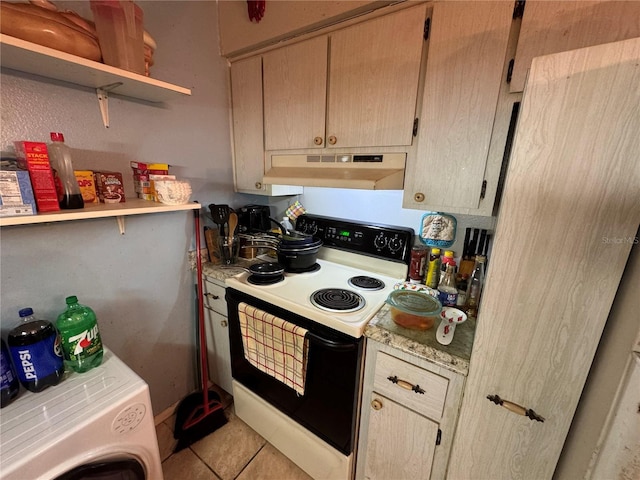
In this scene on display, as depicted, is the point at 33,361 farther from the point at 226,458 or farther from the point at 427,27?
the point at 427,27

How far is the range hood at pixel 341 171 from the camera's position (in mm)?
1144

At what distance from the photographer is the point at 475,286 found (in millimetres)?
1159

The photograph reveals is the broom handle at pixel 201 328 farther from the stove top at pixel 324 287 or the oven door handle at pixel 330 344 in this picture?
the oven door handle at pixel 330 344

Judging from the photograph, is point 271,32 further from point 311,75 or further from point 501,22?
point 501,22

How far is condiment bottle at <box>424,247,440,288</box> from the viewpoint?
4.35 feet

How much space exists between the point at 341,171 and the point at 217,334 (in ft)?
4.11

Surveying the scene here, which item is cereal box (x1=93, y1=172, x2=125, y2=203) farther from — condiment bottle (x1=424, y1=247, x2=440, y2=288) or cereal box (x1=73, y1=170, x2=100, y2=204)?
condiment bottle (x1=424, y1=247, x2=440, y2=288)

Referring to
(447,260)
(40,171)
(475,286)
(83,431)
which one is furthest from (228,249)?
(475,286)

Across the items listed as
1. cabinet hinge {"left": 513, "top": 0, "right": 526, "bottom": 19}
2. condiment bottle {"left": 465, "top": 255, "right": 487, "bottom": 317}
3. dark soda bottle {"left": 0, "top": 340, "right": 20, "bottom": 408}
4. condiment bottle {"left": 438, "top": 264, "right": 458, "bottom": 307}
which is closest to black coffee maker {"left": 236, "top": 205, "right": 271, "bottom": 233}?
dark soda bottle {"left": 0, "top": 340, "right": 20, "bottom": 408}

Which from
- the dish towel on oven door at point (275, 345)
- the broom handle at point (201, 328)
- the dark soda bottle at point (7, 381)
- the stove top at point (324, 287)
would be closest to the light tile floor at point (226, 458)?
the broom handle at point (201, 328)

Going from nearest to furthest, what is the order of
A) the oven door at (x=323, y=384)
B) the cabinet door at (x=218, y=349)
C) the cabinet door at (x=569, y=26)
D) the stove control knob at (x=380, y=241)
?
1. the cabinet door at (x=569, y=26)
2. the oven door at (x=323, y=384)
3. the stove control knob at (x=380, y=241)
4. the cabinet door at (x=218, y=349)

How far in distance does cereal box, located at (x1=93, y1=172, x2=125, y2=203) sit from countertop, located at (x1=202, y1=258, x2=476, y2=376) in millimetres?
1229

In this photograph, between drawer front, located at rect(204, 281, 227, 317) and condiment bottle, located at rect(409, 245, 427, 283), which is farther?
drawer front, located at rect(204, 281, 227, 317)

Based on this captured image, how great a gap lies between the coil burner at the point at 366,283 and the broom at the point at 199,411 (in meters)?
0.90
